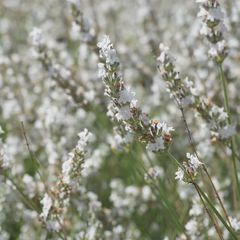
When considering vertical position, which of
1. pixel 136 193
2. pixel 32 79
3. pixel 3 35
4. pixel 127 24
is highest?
pixel 127 24

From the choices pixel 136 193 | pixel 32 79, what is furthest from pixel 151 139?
pixel 32 79

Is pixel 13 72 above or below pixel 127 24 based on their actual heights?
below

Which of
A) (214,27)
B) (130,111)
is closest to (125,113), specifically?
(130,111)

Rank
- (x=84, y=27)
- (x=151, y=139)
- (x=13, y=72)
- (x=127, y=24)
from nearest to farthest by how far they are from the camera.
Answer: (x=151, y=139) → (x=84, y=27) → (x=13, y=72) → (x=127, y=24)

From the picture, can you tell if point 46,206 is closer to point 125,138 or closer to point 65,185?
point 65,185

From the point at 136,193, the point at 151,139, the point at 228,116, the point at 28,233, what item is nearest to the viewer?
the point at 151,139

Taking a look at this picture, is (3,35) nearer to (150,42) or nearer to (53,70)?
(150,42)

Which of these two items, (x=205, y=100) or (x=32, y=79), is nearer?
(x=205, y=100)

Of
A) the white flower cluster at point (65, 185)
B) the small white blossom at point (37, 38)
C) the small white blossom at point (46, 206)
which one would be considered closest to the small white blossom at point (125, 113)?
the white flower cluster at point (65, 185)
